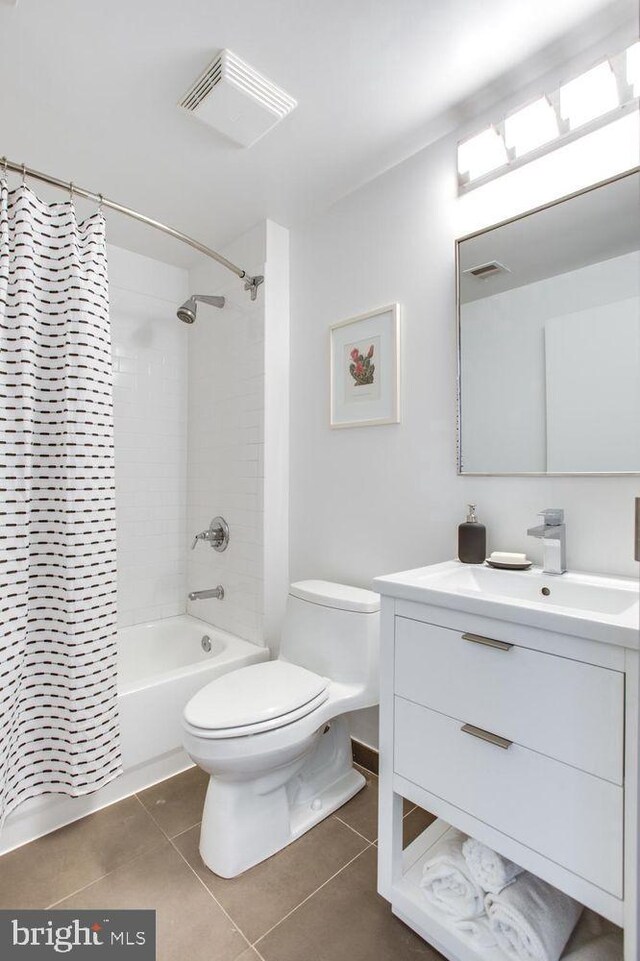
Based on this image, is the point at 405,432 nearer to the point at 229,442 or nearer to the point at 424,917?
the point at 229,442

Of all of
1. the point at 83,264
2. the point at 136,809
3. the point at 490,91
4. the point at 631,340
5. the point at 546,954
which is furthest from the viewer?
the point at 136,809

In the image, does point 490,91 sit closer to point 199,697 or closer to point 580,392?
point 580,392

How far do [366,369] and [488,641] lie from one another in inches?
45.9

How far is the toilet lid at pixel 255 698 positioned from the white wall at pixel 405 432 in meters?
0.48

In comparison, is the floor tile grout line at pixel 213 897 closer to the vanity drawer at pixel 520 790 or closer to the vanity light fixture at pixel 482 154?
the vanity drawer at pixel 520 790

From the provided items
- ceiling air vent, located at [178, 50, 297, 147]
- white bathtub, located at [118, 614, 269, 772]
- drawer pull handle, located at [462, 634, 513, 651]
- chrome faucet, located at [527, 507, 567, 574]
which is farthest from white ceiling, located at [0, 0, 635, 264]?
white bathtub, located at [118, 614, 269, 772]

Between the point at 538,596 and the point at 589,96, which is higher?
the point at 589,96

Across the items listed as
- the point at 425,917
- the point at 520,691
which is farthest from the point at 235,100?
the point at 425,917

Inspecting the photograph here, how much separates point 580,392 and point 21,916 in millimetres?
2039

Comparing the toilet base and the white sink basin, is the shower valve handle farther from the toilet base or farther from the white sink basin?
the white sink basin

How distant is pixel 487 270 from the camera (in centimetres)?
146

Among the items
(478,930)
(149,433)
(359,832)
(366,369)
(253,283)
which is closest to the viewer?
(478,930)

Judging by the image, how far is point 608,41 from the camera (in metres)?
1.19

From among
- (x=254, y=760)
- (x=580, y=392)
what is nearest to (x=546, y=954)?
(x=254, y=760)
